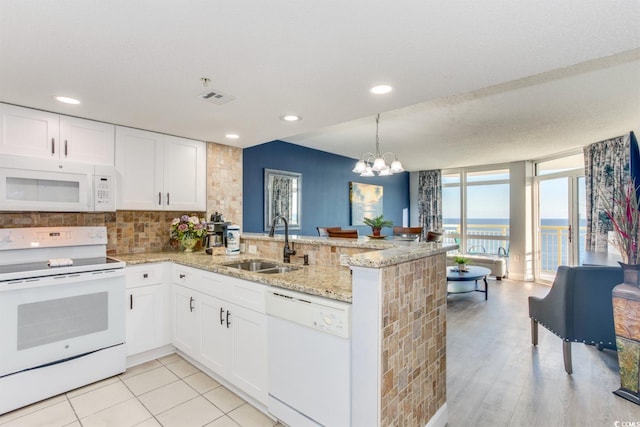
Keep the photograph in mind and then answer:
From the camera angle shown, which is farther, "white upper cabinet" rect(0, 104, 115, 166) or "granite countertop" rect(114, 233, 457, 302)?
"white upper cabinet" rect(0, 104, 115, 166)

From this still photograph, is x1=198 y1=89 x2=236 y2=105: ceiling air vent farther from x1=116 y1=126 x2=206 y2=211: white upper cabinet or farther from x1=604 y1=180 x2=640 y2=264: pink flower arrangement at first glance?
x1=604 y1=180 x2=640 y2=264: pink flower arrangement

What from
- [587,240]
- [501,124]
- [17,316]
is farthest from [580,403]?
[17,316]

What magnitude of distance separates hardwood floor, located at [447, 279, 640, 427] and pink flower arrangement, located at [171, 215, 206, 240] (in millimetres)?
2747

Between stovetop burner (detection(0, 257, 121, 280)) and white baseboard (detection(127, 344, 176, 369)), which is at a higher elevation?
stovetop burner (detection(0, 257, 121, 280))

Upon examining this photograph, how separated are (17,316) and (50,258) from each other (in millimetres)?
603

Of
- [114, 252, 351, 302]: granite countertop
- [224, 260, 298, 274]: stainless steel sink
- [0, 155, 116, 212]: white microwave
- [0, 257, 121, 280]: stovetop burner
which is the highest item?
[0, 155, 116, 212]: white microwave

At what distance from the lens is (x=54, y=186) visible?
2.55 meters

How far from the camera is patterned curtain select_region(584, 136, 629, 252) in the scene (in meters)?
4.32

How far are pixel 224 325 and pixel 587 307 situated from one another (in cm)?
296

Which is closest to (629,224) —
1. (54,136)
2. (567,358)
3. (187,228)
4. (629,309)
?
(629,309)

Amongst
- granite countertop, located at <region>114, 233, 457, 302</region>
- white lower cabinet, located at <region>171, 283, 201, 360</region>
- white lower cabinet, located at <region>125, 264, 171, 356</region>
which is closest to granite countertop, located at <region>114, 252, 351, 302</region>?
granite countertop, located at <region>114, 233, 457, 302</region>

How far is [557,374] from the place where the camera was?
2.60m

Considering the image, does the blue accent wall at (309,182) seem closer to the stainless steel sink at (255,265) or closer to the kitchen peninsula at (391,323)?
the stainless steel sink at (255,265)

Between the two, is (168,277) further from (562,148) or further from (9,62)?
(562,148)
